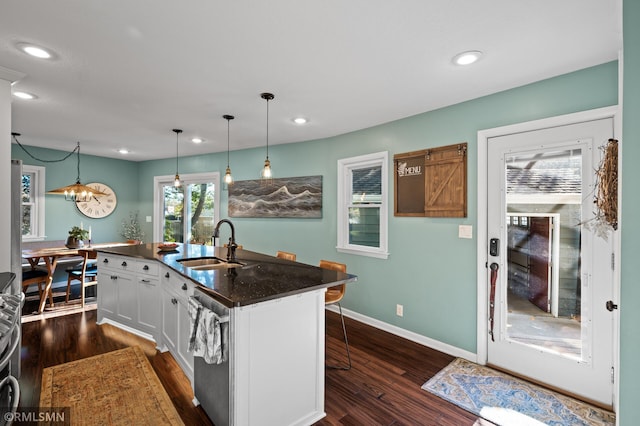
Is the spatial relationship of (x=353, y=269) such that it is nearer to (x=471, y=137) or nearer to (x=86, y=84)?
(x=471, y=137)

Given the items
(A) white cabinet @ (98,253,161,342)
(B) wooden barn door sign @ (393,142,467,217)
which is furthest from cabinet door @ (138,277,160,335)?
(B) wooden barn door sign @ (393,142,467,217)

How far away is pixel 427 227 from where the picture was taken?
318 centimetres

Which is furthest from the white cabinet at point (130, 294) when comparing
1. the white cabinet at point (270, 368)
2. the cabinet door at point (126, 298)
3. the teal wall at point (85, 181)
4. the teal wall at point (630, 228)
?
the teal wall at point (630, 228)

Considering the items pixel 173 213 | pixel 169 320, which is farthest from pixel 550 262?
pixel 173 213

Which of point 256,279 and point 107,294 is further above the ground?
point 256,279

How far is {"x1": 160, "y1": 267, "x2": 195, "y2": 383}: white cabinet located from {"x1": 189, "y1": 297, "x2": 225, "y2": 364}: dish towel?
1.38 ft

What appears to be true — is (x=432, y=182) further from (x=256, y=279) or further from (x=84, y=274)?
(x=84, y=274)

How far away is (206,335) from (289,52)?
6.21 feet

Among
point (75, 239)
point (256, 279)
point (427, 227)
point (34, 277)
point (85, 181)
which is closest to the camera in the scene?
point (256, 279)

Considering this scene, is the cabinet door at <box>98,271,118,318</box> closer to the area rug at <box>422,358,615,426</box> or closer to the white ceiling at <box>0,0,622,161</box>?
the white ceiling at <box>0,0,622,161</box>

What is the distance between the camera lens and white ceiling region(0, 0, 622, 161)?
1.62 meters

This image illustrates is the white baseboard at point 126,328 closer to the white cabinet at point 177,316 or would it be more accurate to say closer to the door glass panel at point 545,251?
the white cabinet at point 177,316

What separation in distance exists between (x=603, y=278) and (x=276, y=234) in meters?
3.83

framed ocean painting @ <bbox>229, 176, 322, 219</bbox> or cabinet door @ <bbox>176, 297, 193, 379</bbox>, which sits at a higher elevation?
framed ocean painting @ <bbox>229, 176, 322, 219</bbox>
